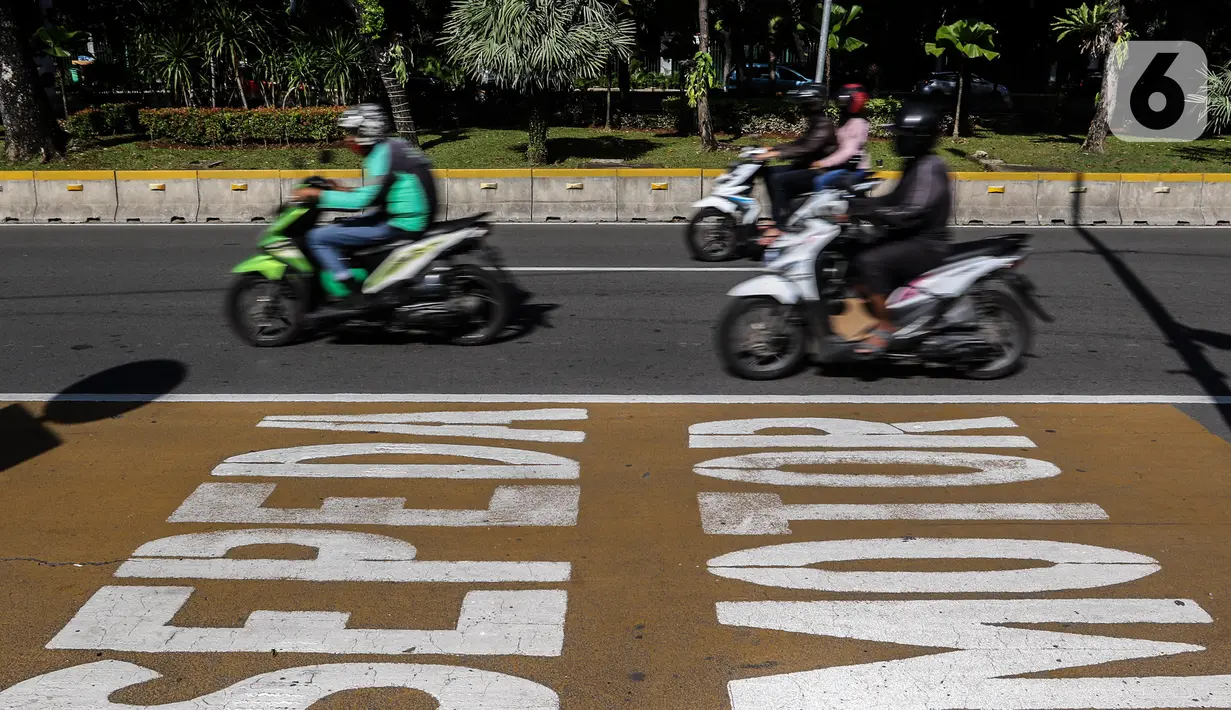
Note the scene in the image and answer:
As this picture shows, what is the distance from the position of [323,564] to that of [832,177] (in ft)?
26.5

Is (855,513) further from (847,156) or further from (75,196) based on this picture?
(75,196)

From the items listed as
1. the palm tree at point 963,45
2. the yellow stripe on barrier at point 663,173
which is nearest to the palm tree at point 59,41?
the yellow stripe on barrier at point 663,173

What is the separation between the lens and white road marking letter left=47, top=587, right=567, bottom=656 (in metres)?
4.42

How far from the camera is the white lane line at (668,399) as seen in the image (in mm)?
7715

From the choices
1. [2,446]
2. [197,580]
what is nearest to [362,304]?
[2,446]

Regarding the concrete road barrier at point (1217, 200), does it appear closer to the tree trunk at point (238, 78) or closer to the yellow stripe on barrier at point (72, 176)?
the yellow stripe on barrier at point (72, 176)

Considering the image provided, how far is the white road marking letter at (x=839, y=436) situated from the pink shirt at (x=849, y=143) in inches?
200

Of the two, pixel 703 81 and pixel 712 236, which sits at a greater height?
pixel 703 81

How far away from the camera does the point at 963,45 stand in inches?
991

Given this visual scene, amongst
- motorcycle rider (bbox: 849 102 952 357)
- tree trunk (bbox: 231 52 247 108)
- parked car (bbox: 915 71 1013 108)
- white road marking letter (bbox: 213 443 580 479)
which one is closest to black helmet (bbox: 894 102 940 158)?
motorcycle rider (bbox: 849 102 952 357)

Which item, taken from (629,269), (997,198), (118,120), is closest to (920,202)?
(629,269)

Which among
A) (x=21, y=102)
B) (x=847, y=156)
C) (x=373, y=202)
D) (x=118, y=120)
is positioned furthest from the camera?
(x=118, y=120)

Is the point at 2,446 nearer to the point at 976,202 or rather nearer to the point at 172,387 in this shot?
the point at 172,387

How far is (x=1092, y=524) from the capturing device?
18.4 feet
